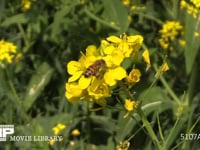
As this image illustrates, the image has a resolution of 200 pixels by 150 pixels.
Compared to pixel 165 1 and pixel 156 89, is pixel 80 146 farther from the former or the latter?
pixel 165 1

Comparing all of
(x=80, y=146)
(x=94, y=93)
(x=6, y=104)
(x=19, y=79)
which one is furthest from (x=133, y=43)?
(x=19, y=79)

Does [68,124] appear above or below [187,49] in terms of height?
below

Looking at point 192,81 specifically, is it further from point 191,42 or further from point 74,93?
point 74,93

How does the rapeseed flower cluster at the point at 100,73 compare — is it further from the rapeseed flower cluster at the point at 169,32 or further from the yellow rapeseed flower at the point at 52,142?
the rapeseed flower cluster at the point at 169,32

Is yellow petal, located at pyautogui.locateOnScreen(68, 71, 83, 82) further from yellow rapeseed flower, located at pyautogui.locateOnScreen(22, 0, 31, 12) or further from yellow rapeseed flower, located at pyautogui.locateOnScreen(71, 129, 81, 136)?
yellow rapeseed flower, located at pyautogui.locateOnScreen(22, 0, 31, 12)

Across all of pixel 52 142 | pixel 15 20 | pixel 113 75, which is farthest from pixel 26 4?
pixel 113 75

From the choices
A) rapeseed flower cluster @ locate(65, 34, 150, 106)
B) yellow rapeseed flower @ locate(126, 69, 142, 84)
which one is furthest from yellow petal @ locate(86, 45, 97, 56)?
yellow rapeseed flower @ locate(126, 69, 142, 84)
